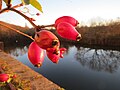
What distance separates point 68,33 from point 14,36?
137 feet

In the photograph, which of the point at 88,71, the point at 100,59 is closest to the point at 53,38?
the point at 88,71

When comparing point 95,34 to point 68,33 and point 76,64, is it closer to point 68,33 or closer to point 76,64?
point 76,64

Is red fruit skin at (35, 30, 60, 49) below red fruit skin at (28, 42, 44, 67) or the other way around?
the other way around

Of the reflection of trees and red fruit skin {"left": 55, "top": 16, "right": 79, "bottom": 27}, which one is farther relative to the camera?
the reflection of trees

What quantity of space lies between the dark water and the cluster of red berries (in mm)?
14084

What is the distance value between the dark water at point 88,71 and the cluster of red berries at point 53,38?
46.2ft

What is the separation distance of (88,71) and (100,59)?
4598 millimetres

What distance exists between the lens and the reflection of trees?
19.3 metres

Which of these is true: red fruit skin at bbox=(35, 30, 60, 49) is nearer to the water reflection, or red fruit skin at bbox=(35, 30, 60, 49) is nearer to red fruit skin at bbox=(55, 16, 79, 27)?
red fruit skin at bbox=(55, 16, 79, 27)

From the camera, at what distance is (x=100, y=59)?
22.2 m

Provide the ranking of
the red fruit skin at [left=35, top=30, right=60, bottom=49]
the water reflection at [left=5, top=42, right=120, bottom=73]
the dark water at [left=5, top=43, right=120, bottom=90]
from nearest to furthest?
the red fruit skin at [left=35, top=30, right=60, bottom=49] < the dark water at [left=5, top=43, right=120, bottom=90] < the water reflection at [left=5, top=42, right=120, bottom=73]

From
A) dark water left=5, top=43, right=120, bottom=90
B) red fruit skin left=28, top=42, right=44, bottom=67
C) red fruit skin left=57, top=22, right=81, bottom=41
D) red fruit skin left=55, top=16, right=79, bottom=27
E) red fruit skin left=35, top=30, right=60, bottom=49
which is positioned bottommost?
dark water left=5, top=43, right=120, bottom=90

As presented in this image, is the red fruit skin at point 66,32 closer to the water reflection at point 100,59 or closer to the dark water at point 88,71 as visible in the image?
the dark water at point 88,71

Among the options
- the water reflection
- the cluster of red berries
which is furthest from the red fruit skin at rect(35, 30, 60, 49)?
the water reflection
